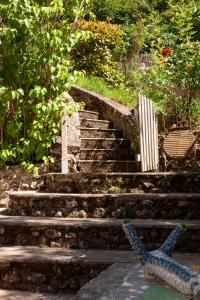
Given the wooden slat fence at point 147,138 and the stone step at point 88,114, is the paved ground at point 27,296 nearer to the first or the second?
the wooden slat fence at point 147,138

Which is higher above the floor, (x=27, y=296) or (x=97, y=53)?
(x=97, y=53)

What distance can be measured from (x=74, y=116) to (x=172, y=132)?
148cm

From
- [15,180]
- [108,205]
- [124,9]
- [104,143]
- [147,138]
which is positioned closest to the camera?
[108,205]

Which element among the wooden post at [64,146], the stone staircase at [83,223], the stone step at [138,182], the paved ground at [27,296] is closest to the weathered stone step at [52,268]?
the stone staircase at [83,223]

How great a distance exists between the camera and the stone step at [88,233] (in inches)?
180

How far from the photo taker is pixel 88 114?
319 inches

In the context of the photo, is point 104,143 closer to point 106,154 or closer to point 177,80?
point 106,154

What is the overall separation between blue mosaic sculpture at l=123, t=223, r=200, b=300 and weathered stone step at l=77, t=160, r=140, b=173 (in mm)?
3443

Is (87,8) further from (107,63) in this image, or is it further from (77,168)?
(107,63)

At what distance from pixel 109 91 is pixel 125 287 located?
6.75 m

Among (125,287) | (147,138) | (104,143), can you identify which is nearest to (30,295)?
(125,287)

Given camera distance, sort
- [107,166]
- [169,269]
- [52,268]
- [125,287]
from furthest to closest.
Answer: [107,166] → [52,268] → [125,287] → [169,269]

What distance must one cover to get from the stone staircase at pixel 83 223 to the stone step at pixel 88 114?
2264 millimetres

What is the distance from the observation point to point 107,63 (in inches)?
421
